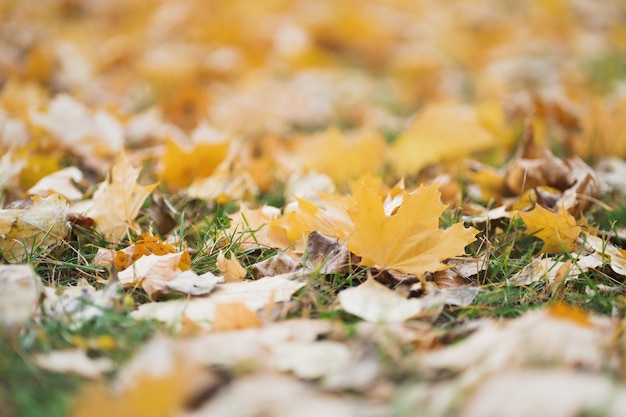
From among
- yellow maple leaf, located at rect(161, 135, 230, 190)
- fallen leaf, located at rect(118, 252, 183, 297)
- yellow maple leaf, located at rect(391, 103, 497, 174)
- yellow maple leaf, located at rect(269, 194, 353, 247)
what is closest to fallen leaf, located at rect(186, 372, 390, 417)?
fallen leaf, located at rect(118, 252, 183, 297)

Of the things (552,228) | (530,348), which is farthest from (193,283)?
(552,228)

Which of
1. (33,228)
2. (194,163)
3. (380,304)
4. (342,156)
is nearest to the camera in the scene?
(380,304)

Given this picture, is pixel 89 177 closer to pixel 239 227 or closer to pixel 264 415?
pixel 239 227

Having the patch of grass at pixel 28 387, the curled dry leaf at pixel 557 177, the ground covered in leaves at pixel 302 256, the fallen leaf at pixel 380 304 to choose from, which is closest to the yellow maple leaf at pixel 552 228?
the ground covered in leaves at pixel 302 256

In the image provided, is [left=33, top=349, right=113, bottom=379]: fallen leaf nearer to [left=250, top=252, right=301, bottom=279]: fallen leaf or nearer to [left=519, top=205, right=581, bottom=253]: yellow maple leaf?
[left=250, top=252, right=301, bottom=279]: fallen leaf

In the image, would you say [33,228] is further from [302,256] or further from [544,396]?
[544,396]

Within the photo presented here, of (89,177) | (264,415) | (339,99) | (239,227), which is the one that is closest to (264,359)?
(264,415)
